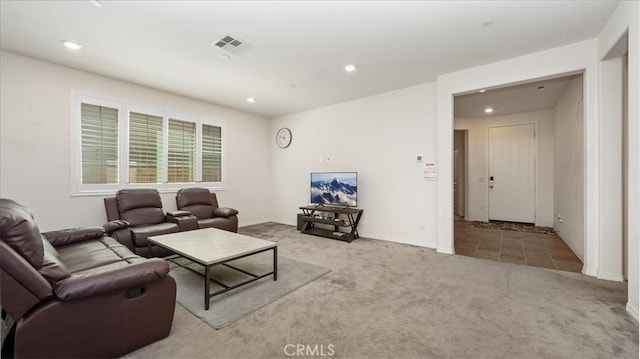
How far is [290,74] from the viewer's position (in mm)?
3787

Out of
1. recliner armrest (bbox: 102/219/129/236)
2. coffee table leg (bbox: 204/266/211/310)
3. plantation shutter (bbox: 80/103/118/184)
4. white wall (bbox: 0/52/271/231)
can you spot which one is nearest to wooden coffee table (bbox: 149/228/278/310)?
coffee table leg (bbox: 204/266/211/310)

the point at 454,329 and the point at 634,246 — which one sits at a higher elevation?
the point at 634,246

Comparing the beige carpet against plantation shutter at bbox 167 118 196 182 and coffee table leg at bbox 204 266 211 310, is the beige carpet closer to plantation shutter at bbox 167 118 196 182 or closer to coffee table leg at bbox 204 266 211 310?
coffee table leg at bbox 204 266 211 310

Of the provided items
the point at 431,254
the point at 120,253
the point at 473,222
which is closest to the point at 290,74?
the point at 120,253

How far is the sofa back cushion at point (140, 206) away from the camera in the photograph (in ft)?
12.5

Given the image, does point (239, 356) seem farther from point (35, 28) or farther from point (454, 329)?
point (35, 28)

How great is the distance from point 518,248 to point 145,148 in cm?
626

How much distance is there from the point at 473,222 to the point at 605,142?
12.9ft

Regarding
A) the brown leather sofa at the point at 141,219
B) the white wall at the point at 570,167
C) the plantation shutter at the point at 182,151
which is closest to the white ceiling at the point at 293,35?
the plantation shutter at the point at 182,151

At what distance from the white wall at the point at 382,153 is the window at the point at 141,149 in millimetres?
1886

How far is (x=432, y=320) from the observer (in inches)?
80.6

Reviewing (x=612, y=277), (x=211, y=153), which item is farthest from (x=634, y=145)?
(x=211, y=153)

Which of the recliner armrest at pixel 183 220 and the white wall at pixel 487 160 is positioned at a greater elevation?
the white wall at pixel 487 160

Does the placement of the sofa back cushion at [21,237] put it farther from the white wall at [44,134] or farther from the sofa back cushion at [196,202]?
the sofa back cushion at [196,202]
